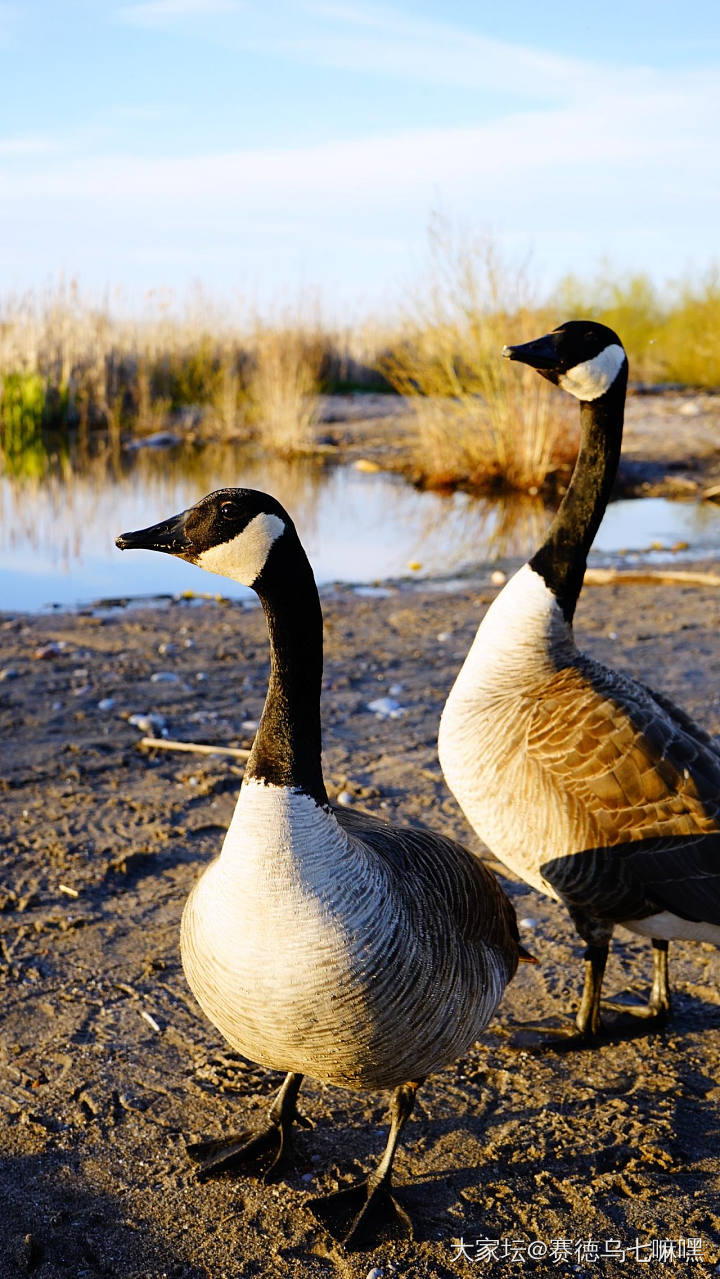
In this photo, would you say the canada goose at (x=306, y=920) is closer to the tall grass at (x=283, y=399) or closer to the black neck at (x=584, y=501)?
the black neck at (x=584, y=501)

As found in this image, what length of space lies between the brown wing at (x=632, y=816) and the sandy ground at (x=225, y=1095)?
66cm

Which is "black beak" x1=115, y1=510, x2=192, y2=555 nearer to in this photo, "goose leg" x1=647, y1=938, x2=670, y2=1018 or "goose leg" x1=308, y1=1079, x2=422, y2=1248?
"goose leg" x1=308, y1=1079, x2=422, y2=1248

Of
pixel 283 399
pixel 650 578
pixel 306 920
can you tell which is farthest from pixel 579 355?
pixel 283 399

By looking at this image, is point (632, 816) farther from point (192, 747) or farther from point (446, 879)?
point (192, 747)

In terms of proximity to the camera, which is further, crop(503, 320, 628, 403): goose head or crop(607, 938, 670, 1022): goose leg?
crop(503, 320, 628, 403): goose head

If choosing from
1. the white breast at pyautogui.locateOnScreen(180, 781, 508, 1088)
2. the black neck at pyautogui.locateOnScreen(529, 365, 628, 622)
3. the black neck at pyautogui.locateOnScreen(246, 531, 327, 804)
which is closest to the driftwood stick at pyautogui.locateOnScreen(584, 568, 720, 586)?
the black neck at pyautogui.locateOnScreen(529, 365, 628, 622)

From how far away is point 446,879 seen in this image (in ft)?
10.3

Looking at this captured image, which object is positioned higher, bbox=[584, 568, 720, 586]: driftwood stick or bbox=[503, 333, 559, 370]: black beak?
bbox=[503, 333, 559, 370]: black beak

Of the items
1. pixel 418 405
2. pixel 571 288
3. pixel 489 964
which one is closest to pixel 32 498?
pixel 418 405

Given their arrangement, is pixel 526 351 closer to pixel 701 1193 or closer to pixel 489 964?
pixel 489 964

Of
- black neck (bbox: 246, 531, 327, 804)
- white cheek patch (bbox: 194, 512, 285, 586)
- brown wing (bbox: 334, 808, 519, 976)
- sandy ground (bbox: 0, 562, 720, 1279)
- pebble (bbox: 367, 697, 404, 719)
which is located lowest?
sandy ground (bbox: 0, 562, 720, 1279)

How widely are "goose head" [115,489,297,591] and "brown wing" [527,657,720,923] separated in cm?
143

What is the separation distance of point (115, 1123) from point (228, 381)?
23.2 meters

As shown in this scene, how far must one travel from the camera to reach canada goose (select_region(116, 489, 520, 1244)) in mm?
2639
